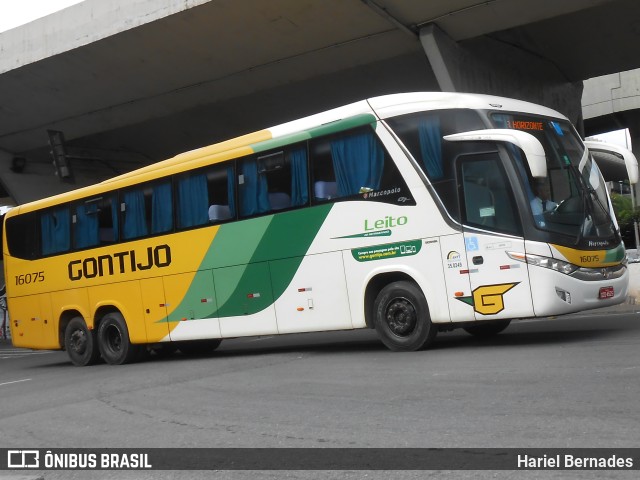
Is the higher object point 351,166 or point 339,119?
point 339,119

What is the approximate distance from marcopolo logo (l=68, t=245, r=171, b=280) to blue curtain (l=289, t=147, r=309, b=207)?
2969 millimetres

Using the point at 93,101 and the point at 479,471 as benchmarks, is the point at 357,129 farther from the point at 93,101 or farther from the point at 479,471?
the point at 93,101

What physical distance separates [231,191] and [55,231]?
5112 mm

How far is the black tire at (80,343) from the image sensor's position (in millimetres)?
15320

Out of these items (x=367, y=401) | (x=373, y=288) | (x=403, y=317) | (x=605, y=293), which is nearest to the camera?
(x=367, y=401)

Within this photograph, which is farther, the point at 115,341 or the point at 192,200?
the point at 115,341

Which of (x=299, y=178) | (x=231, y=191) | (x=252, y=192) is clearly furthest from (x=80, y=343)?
(x=299, y=178)

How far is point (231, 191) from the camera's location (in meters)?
12.6

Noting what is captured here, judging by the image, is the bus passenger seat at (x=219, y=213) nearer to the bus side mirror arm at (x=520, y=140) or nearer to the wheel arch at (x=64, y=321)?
the bus side mirror arm at (x=520, y=140)

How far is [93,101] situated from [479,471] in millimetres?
23926

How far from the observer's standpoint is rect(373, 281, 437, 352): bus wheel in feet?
34.6

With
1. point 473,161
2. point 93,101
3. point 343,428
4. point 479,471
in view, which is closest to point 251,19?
point 93,101

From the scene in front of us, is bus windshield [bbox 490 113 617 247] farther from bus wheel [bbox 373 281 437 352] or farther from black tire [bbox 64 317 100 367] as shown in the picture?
black tire [bbox 64 317 100 367]

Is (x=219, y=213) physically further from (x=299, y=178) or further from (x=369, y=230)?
(x=369, y=230)
